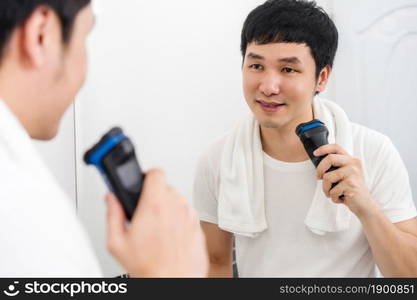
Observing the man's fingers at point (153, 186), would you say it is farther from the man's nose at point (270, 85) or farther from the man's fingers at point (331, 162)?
the man's nose at point (270, 85)

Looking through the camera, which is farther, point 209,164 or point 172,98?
point 172,98

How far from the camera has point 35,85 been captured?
44 cm

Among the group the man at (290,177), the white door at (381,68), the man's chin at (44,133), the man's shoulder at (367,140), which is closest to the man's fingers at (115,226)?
the man's chin at (44,133)

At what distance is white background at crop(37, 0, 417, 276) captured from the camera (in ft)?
5.29

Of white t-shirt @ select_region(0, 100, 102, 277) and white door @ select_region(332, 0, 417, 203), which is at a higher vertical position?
white door @ select_region(332, 0, 417, 203)

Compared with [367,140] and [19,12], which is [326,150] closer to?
[367,140]

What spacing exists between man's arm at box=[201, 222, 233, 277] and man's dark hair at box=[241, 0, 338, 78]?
1.35 ft

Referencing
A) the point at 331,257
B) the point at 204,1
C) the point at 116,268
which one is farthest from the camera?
the point at 204,1

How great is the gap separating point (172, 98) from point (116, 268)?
626 millimetres

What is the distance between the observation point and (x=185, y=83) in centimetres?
179

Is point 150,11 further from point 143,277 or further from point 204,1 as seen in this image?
point 143,277

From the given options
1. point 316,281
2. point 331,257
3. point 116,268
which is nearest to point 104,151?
point 316,281

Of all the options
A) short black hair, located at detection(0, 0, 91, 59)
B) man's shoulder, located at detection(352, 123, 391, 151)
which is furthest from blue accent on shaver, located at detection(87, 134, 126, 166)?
man's shoulder, located at detection(352, 123, 391, 151)

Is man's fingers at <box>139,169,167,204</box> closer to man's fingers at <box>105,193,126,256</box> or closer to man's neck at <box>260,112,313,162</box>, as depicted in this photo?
man's fingers at <box>105,193,126,256</box>
